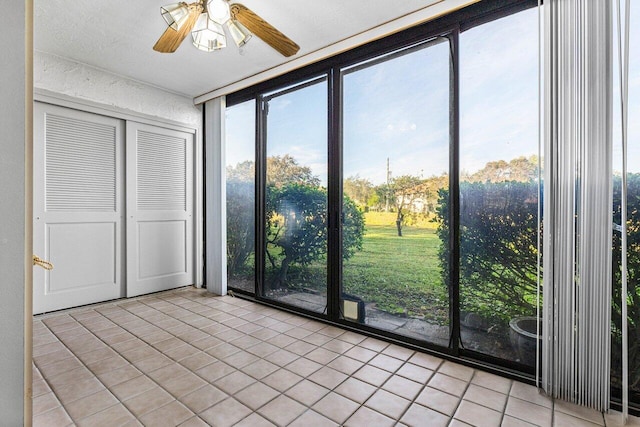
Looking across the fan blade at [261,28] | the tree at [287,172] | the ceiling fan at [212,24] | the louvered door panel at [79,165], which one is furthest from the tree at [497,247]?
the louvered door panel at [79,165]

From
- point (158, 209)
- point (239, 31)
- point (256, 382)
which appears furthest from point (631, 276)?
point (158, 209)

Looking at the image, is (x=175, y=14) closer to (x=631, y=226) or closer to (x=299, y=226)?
(x=299, y=226)

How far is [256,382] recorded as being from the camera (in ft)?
6.47

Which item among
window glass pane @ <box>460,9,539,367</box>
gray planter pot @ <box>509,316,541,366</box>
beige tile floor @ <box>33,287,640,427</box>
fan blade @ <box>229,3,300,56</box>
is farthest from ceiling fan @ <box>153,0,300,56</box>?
gray planter pot @ <box>509,316,541,366</box>

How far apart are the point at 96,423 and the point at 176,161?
316 centimetres

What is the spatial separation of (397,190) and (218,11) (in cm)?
176

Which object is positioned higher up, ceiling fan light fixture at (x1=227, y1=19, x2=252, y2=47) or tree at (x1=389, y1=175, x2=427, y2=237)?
ceiling fan light fixture at (x1=227, y1=19, x2=252, y2=47)

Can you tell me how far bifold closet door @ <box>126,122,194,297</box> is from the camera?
372cm

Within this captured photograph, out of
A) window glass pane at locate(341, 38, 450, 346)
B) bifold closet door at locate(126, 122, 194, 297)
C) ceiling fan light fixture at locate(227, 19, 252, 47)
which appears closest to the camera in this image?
ceiling fan light fixture at locate(227, 19, 252, 47)

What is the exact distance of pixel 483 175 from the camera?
7.20 ft

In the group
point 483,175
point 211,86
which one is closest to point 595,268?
Result: point 483,175

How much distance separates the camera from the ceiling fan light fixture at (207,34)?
2039 millimetres

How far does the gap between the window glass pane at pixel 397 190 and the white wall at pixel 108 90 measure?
2359 mm

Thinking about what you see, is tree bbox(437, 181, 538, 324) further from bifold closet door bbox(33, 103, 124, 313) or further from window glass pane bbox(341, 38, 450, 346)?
bifold closet door bbox(33, 103, 124, 313)
